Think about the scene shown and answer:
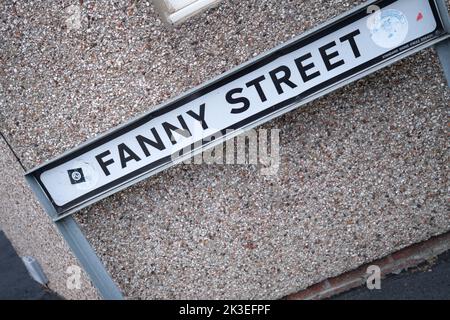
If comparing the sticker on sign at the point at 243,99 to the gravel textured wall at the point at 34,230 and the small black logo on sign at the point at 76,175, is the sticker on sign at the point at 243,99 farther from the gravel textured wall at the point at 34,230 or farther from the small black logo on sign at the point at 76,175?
the gravel textured wall at the point at 34,230

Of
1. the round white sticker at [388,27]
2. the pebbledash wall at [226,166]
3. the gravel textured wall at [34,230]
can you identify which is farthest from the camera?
the gravel textured wall at [34,230]

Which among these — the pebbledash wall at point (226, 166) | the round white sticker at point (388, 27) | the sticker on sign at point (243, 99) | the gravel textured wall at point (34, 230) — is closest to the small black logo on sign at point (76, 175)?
the sticker on sign at point (243, 99)

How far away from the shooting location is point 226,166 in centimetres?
260

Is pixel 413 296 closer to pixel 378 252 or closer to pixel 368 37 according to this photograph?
pixel 378 252

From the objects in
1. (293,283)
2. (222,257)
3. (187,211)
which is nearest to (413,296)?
(293,283)

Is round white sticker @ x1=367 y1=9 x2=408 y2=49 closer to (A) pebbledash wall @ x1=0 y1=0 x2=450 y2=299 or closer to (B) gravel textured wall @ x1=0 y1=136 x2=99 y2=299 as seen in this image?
(A) pebbledash wall @ x1=0 y1=0 x2=450 y2=299

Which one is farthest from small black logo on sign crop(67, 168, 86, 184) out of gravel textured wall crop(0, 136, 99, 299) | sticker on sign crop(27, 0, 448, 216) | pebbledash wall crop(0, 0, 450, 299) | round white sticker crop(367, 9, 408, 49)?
round white sticker crop(367, 9, 408, 49)

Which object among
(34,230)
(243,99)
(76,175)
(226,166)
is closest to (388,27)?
(243,99)

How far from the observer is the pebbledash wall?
2.36 metres

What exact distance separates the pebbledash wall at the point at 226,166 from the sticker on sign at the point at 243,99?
196mm

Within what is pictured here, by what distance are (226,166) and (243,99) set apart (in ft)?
1.57

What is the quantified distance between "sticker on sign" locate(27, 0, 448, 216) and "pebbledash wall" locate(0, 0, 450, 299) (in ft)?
0.64

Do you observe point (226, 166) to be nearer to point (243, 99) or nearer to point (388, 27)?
point (243, 99)

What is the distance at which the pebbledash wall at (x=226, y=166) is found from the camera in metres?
2.36
